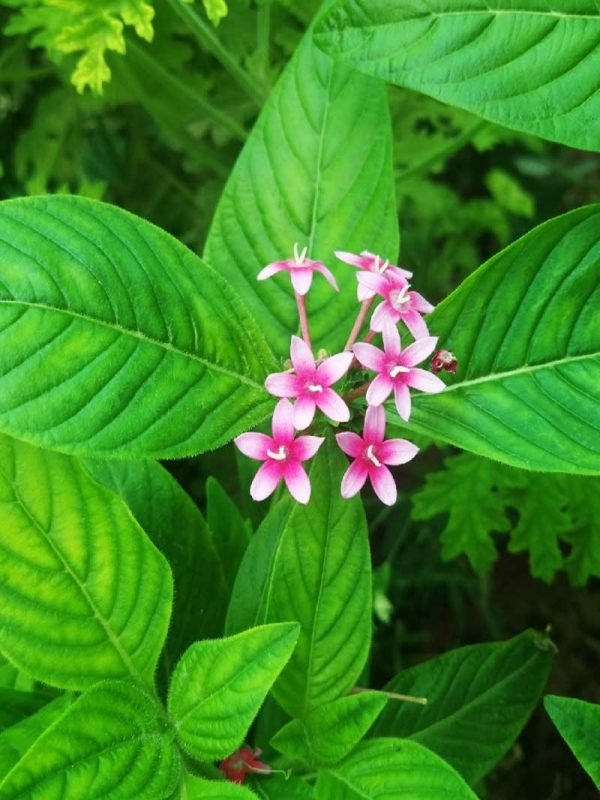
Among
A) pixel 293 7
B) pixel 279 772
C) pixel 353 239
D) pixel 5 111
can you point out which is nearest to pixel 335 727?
pixel 279 772

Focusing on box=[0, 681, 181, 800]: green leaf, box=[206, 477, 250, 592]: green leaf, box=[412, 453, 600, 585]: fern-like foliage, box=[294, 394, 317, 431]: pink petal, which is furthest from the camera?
box=[412, 453, 600, 585]: fern-like foliage

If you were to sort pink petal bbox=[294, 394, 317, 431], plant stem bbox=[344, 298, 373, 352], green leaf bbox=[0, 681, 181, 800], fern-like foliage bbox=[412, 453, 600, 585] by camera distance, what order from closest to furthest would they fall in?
1. green leaf bbox=[0, 681, 181, 800]
2. pink petal bbox=[294, 394, 317, 431]
3. plant stem bbox=[344, 298, 373, 352]
4. fern-like foliage bbox=[412, 453, 600, 585]

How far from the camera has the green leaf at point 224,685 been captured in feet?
2.33

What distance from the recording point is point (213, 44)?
4.50ft

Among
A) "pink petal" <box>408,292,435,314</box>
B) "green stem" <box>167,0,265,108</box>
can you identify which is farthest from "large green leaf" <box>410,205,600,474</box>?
"green stem" <box>167,0,265,108</box>

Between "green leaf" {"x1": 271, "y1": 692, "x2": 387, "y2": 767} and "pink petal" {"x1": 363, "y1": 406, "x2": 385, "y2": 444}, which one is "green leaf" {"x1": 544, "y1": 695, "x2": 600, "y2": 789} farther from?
"pink petal" {"x1": 363, "y1": 406, "x2": 385, "y2": 444}

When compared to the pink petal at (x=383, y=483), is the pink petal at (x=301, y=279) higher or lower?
higher

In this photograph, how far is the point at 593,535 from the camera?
1222 millimetres

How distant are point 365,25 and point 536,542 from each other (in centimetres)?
73

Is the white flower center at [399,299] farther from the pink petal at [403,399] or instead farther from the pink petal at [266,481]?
the pink petal at [266,481]

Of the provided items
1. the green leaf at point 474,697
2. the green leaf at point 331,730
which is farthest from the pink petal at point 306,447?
the green leaf at point 474,697

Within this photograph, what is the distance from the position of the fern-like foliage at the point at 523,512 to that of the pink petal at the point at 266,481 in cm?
50

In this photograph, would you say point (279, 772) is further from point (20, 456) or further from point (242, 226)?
point (242, 226)

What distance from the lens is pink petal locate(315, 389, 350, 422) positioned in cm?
78
